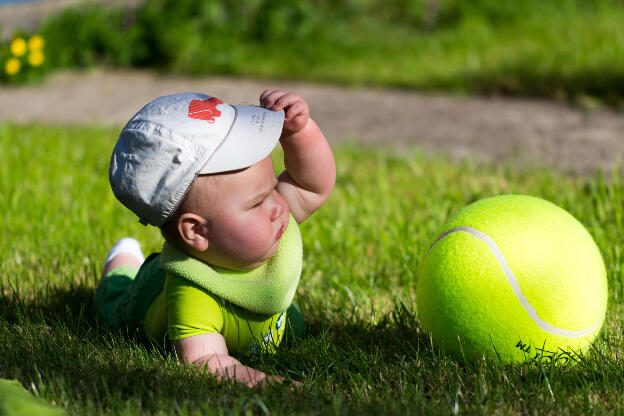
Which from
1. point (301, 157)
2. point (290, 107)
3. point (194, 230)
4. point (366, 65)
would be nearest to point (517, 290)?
point (301, 157)

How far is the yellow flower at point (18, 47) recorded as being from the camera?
8.84 meters

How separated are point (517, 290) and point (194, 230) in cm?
108

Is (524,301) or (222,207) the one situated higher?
(222,207)

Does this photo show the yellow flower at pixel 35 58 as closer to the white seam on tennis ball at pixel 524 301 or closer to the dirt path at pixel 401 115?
the dirt path at pixel 401 115

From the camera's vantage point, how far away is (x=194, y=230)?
2.40 metres

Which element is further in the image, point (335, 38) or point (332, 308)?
point (335, 38)

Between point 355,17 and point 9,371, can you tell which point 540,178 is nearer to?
point 9,371

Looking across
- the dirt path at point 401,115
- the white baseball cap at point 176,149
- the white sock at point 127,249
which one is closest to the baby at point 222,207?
the white baseball cap at point 176,149

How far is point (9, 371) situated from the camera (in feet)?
7.89

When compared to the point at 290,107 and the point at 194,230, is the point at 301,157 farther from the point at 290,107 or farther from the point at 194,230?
the point at 194,230

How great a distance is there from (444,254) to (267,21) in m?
8.01

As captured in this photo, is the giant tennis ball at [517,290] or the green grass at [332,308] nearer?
the green grass at [332,308]

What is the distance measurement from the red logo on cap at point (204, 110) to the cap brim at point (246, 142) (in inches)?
2.7

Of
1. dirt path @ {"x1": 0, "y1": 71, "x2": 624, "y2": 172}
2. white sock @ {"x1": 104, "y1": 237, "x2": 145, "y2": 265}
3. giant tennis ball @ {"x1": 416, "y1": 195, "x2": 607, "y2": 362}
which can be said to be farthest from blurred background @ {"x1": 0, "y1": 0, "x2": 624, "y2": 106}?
giant tennis ball @ {"x1": 416, "y1": 195, "x2": 607, "y2": 362}
